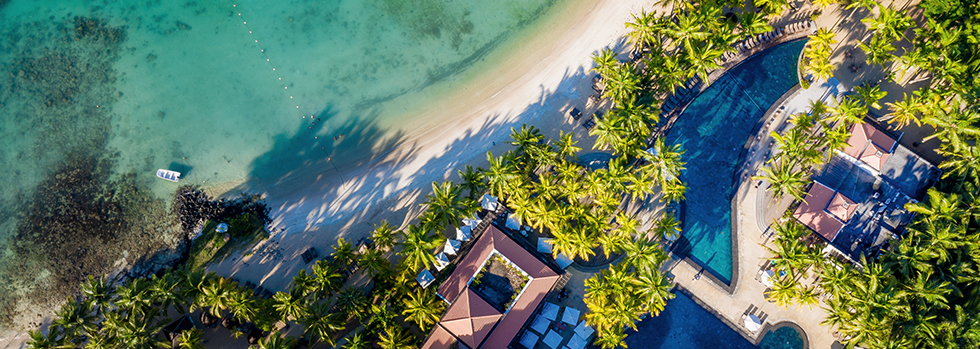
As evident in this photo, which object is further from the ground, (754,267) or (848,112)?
(848,112)

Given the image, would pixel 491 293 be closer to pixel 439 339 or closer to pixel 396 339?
pixel 439 339

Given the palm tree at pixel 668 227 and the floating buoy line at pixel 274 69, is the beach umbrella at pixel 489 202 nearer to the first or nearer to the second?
the palm tree at pixel 668 227

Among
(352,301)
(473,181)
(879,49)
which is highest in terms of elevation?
(879,49)

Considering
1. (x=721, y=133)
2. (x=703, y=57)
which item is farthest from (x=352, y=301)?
(x=721, y=133)

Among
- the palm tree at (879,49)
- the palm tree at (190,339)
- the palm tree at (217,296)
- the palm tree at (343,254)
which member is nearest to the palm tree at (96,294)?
the palm tree at (190,339)

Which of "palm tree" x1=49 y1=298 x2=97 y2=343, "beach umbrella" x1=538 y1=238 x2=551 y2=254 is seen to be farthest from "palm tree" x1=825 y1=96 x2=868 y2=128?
"palm tree" x1=49 y1=298 x2=97 y2=343

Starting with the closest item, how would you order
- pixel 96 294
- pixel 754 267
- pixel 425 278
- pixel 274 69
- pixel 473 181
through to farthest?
pixel 96 294 < pixel 473 181 < pixel 425 278 < pixel 754 267 < pixel 274 69

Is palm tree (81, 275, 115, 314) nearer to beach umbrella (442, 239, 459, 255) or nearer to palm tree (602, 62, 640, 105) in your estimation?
beach umbrella (442, 239, 459, 255)
